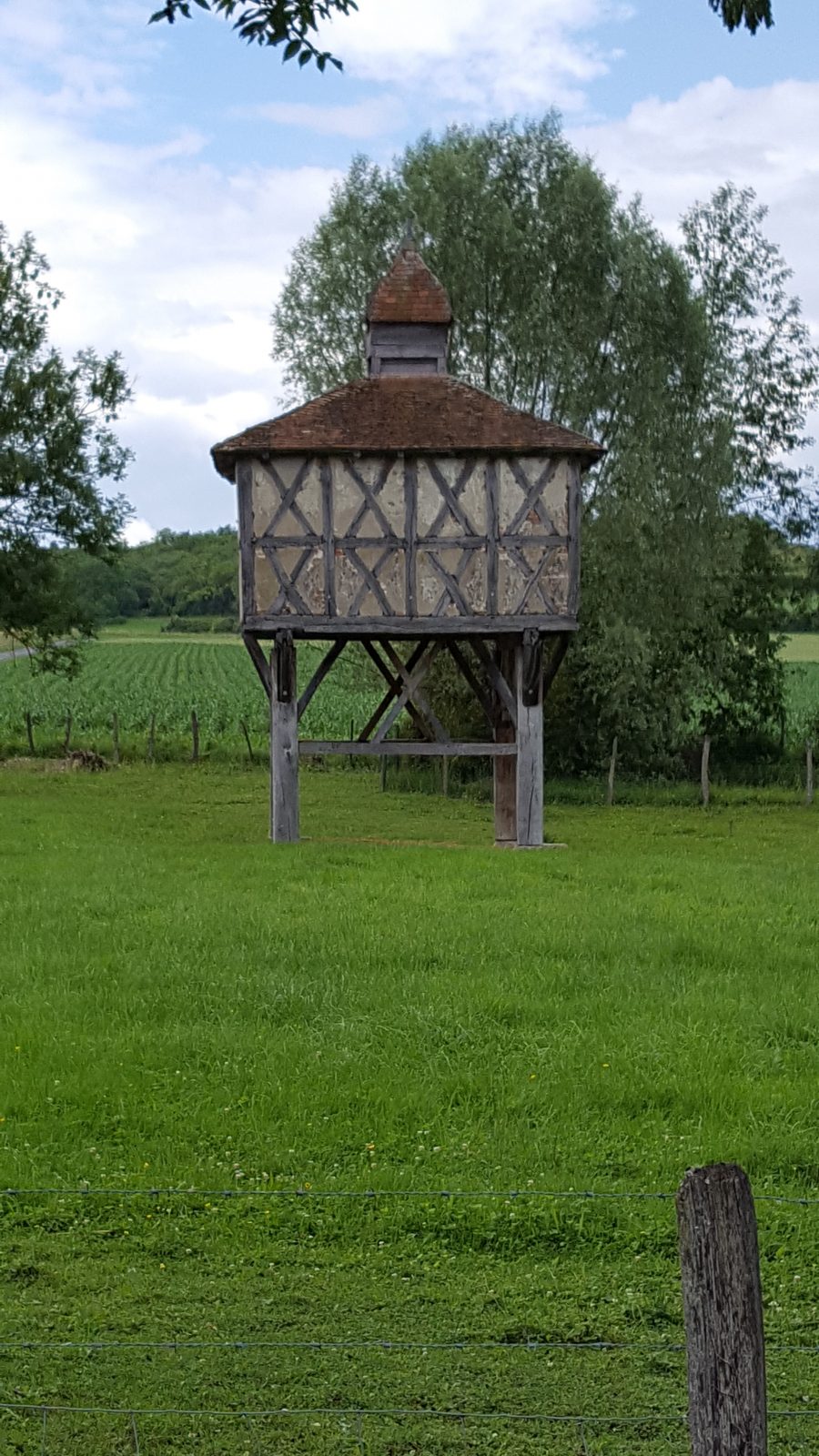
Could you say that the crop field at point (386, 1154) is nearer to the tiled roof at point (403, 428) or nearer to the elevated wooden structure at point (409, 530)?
the elevated wooden structure at point (409, 530)

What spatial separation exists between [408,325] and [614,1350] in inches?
805

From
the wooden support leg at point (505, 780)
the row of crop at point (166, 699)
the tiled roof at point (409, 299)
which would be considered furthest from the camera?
the row of crop at point (166, 699)

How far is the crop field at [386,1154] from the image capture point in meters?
6.39

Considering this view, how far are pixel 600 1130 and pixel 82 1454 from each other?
13.7 feet

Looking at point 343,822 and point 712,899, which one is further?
point 343,822

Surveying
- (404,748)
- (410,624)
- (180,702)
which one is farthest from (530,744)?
(180,702)

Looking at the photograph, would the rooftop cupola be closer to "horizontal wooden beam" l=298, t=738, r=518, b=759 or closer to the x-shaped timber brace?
the x-shaped timber brace

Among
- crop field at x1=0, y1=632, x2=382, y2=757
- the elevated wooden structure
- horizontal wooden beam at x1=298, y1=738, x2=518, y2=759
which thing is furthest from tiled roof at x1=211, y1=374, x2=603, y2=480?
crop field at x1=0, y1=632, x2=382, y2=757

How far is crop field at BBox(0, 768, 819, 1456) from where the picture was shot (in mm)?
6391

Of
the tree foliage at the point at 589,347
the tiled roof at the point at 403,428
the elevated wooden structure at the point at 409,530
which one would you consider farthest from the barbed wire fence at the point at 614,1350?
the tree foliage at the point at 589,347

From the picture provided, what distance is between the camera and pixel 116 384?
114ft

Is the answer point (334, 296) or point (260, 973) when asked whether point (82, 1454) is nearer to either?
point (260, 973)

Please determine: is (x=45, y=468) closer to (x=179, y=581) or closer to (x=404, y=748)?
(x=404, y=748)

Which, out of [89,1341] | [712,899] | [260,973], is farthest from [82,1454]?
[712,899]
